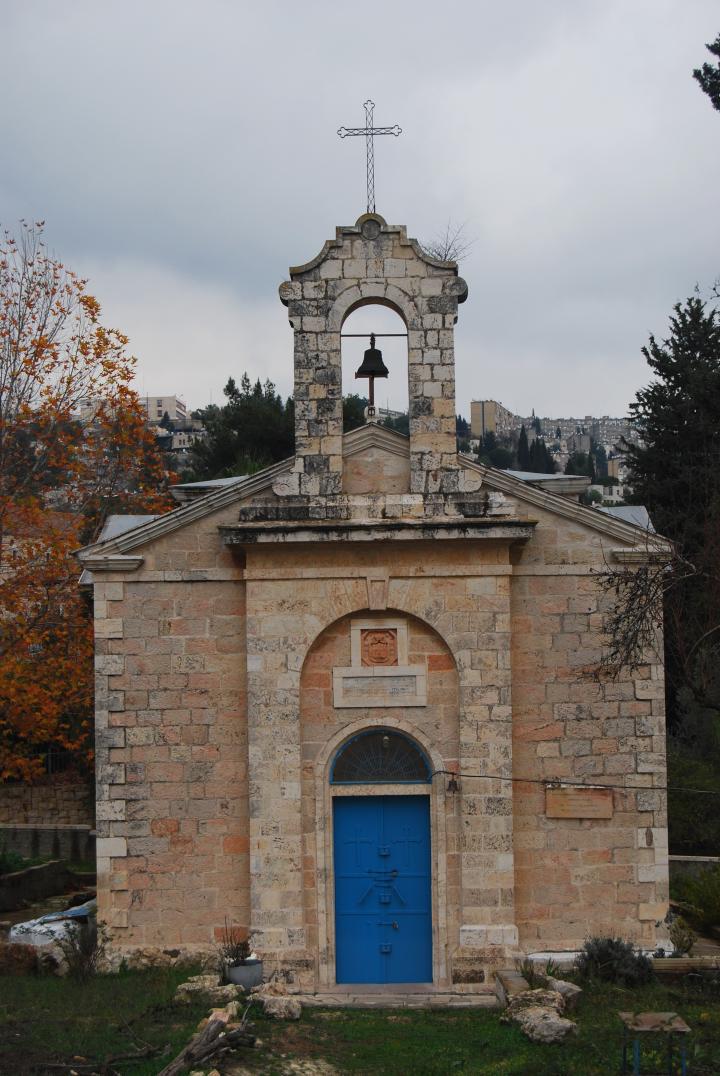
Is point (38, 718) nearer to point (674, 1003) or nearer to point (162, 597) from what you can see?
point (162, 597)

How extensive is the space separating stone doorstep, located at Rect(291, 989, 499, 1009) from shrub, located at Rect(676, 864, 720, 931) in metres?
3.65

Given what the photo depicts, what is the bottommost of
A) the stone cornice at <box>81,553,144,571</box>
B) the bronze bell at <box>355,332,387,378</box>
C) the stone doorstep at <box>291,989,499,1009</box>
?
the stone doorstep at <box>291,989,499,1009</box>

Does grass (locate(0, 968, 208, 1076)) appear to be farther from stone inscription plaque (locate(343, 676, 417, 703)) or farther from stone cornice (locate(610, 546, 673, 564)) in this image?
stone cornice (locate(610, 546, 673, 564))

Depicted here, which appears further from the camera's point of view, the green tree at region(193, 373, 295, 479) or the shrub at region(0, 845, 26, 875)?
the green tree at region(193, 373, 295, 479)

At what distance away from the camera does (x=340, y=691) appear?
13.4 meters

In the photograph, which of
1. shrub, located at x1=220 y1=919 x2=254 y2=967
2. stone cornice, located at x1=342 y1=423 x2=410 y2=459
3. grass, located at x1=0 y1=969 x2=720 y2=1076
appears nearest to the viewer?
grass, located at x1=0 y1=969 x2=720 y2=1076

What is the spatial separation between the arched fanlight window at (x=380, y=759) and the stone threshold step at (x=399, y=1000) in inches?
87.0

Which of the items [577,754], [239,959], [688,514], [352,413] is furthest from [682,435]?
[239,959]

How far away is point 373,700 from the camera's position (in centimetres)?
1340

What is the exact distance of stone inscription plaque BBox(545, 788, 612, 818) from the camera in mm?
13305

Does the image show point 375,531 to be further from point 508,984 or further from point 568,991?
point 568,991

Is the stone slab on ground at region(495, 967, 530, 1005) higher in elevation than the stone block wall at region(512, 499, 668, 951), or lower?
lower

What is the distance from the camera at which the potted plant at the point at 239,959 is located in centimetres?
1254

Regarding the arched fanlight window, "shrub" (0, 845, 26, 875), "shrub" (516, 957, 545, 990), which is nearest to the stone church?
the arched fanlight window
